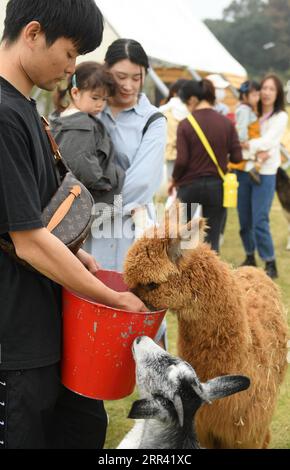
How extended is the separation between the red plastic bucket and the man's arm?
3.4 inches

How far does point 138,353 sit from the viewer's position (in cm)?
216

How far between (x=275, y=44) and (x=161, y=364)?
76.9 meters

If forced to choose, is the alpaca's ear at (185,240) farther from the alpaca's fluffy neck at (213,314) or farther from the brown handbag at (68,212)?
the brown handbag at (68,212)

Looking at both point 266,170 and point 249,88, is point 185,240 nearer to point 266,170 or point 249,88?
point 266,170

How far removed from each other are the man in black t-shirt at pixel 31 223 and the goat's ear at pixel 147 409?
31 centimetres

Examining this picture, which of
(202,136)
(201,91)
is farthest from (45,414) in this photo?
(201,91)

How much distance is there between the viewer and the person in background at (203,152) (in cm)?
628

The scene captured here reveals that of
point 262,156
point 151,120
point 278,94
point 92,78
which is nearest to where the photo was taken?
point 92,78

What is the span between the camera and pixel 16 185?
185 centimetres

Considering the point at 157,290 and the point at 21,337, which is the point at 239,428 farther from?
the point at 21,337

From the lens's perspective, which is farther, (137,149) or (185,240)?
(137,149)

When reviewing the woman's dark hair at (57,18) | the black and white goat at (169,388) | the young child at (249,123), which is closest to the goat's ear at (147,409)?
the black and white goat at (169,388)

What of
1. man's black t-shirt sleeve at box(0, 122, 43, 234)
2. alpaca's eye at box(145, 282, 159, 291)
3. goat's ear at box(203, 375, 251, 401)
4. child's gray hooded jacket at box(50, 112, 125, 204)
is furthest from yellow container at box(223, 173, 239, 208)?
man's black t-shirt sleeve at box(0, 122, 43, 234)

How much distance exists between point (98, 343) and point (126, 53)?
211 centimetres
